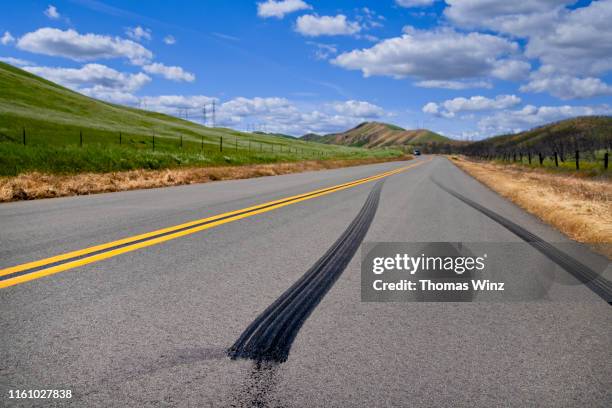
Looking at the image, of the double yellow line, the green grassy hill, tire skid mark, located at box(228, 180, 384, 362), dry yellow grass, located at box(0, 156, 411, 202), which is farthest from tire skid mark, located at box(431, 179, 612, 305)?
the green grassy hill

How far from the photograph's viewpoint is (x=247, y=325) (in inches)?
125

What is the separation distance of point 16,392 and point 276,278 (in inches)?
96.2

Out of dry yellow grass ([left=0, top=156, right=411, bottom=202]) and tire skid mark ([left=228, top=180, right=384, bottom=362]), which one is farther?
dry yellow grass ([left=0, top=156, right=411, bottom=202])

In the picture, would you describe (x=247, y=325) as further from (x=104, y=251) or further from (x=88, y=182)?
(x=88, y=182)

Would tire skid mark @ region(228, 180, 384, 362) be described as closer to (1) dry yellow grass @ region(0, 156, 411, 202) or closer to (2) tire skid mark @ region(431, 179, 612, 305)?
(2) tire skid mark @ region(431, 179, 612, 305)

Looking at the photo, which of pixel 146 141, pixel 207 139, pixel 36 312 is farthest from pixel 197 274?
pixel 207 139

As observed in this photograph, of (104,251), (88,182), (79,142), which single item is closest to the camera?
(104,251)

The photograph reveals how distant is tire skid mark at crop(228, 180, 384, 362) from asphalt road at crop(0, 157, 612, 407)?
0.22 feet

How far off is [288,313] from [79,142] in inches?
2027

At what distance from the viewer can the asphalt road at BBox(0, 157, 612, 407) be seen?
2367mm

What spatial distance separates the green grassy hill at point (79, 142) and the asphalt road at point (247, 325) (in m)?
15.3

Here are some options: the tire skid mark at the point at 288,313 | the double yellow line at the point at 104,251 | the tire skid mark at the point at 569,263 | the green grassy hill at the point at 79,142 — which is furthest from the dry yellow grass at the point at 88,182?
the tire skid mark at the point at 569,263

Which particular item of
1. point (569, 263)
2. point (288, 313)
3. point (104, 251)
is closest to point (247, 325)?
point (288, 313)

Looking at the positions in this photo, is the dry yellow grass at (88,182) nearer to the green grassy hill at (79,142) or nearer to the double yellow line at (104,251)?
the green grassy hill at (79,142)
